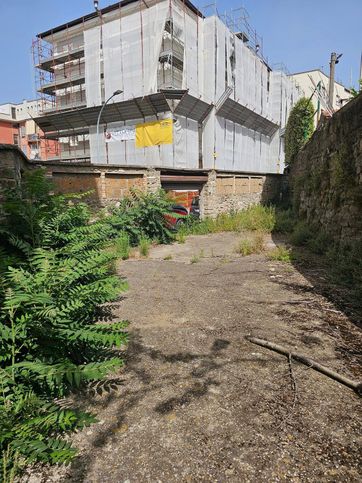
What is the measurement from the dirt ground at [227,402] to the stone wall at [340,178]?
2349mm

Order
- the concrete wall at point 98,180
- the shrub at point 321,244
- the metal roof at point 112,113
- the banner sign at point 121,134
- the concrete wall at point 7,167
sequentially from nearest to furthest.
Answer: the concrete wall at point 7,167
the shrub at point 321,244
the concrete wall at point 98,180
the metal roof at point 112,113
the banner sign at point 121,134

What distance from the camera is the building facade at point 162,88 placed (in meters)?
19.4

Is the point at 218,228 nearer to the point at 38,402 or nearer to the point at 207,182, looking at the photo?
the point at 207,182

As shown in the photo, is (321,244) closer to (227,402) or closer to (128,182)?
(227,402)

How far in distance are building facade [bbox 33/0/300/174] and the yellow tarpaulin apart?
6 centimetres

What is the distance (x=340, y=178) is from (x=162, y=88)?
16078 millimetres

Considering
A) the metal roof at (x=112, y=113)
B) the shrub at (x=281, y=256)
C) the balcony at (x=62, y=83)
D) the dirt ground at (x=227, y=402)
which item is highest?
the balcony at (x=62, y=83)

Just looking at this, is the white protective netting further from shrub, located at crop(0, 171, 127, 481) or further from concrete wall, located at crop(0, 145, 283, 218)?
shrub, located at crop(0, 171, 127, 481)

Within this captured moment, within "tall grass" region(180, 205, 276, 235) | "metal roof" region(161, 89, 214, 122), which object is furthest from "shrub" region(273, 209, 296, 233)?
"metal roof" region(161, 89, 214, 122)

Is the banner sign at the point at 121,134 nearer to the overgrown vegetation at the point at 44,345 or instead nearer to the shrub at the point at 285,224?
the shrub at the point at 285,224

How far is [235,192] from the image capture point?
16.4 meters

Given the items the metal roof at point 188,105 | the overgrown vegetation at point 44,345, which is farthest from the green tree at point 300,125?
the overgrown vegetation at point 44,345

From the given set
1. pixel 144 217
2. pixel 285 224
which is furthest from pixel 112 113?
pixel 285 224

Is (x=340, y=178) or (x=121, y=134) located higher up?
(x=121, y=134)
